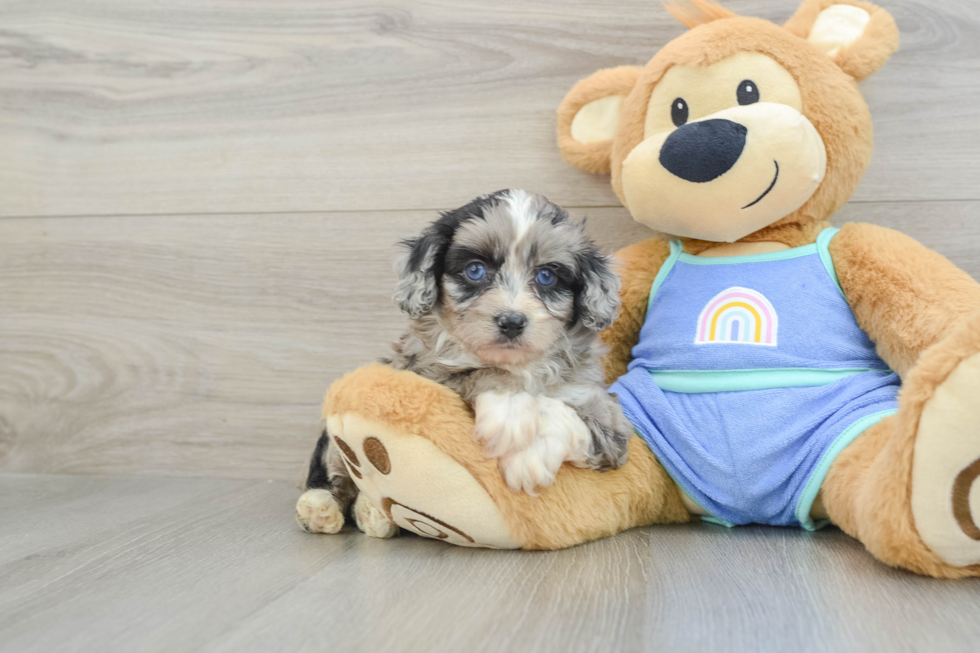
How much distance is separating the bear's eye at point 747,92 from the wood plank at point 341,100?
1.52 feet

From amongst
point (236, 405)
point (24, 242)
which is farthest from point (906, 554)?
point (24, 242)

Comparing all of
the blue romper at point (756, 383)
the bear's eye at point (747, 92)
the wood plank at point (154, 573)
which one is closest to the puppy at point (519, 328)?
the blue romper at point (756, 383)

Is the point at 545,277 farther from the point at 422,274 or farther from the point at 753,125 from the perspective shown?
the point at 753,125

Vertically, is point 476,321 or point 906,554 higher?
point 476,321

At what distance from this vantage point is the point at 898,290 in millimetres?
1496

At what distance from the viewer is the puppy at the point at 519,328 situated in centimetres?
133

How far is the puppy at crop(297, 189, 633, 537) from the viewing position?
1331mm

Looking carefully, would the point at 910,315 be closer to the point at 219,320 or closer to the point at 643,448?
the point at 643,448

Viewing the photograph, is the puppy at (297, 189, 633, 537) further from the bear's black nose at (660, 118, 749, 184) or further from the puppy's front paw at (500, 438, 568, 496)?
the bear's black nose at (660, 118, 749, 184)

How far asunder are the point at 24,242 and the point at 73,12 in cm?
71

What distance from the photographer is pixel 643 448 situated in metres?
1.53

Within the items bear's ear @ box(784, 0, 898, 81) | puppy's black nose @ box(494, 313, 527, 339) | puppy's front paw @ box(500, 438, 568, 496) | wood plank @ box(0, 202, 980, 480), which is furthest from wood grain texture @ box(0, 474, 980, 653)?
bear's ear @ box(784, 0, 898, 81)

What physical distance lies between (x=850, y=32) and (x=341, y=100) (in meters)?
1.30

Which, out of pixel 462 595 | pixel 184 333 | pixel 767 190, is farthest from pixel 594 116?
pixel 184 333
